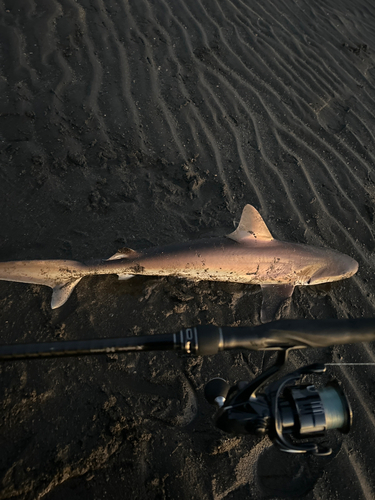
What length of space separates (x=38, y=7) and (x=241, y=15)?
4.03m

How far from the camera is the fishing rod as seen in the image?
6.11 ft

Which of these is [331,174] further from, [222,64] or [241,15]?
[241,15]

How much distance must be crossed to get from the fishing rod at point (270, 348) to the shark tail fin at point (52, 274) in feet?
5.71

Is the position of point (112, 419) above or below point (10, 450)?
above

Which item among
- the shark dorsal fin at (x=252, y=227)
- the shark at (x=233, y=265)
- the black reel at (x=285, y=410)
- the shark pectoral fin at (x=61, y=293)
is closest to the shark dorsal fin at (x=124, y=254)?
the shark at (x=233, y=265)

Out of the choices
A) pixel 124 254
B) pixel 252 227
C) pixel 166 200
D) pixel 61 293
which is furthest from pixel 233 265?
pixel 61 293

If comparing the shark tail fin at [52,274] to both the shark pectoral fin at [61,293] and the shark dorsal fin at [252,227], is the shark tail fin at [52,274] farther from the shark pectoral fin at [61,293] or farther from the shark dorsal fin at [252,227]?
the shark dorsal fin at [252,227]

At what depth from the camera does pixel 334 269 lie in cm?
413

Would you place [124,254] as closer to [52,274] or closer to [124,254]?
[124,254]

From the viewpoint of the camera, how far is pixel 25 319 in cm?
345

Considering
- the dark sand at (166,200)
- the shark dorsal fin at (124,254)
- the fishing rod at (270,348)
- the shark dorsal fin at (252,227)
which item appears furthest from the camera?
the shark dorsal fin at (252,227)

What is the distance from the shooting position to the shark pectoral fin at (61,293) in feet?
11.6

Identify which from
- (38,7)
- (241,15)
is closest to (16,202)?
(38,7)

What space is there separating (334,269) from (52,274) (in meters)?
3.18
